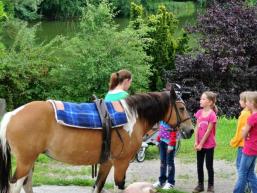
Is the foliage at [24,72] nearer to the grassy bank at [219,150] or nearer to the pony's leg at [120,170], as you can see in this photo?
the grassy bank at [219,150]

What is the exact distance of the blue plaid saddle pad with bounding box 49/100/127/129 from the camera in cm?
609

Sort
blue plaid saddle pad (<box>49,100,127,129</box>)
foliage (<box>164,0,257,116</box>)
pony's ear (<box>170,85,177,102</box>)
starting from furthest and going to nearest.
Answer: foliage (<box>164,0,257,116</box>)
pony's ear (<box>170,85,177,102</box>)
blue plaid saddle pad (<box>49,100,127,129</box>)

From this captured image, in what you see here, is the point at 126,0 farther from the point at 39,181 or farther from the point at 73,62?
the point at 39,181

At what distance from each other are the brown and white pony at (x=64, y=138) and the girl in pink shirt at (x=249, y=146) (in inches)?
37.3

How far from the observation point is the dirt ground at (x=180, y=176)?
7391mm

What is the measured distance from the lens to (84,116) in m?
6.23

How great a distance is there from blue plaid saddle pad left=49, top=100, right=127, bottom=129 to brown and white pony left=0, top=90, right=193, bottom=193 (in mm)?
66

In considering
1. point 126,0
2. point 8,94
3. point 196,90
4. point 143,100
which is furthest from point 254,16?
point 126,0

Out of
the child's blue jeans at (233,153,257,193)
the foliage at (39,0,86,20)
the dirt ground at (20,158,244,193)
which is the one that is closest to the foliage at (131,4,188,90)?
the dirt ground at (20,158,244,193)

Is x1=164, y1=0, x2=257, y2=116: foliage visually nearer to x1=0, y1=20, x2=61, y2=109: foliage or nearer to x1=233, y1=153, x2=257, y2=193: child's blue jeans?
x1=0, y1=20, x2=61, y2=109: foliage

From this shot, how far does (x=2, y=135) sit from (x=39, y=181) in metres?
1.86

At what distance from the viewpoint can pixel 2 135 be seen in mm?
5961

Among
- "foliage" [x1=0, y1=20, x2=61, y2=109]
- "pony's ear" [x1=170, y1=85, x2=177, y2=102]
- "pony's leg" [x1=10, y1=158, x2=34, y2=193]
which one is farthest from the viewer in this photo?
"foliage" [x1=0, y1=20, x2=61, y2=109]

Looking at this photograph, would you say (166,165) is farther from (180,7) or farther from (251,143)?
(180,7)
